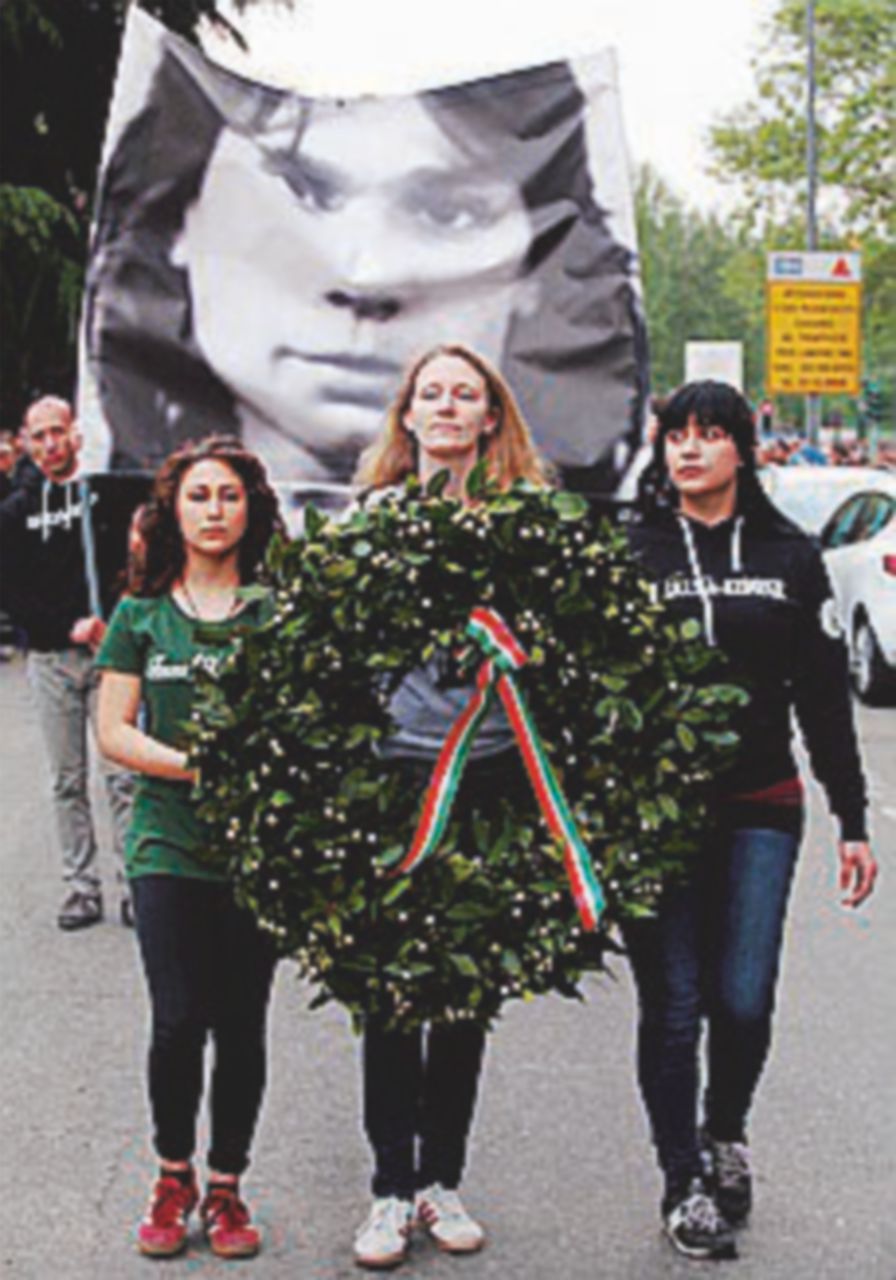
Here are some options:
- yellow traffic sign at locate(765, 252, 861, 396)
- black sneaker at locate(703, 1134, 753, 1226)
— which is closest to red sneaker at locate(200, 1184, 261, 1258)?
black sneaker at locate(703, 1134, 753, 1226)

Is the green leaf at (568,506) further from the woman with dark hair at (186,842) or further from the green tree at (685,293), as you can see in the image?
the green tree at (685,293)

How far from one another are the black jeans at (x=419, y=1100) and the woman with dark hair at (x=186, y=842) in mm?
292

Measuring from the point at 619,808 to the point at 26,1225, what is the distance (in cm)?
168

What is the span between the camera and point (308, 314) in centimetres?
709

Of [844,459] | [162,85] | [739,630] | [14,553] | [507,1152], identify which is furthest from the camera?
[844,459]

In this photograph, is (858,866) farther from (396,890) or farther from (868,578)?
(868,578)

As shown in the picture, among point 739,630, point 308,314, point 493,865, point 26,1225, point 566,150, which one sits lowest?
point 26,1225

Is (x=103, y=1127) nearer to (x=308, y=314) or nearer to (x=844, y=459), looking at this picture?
(x=308, y=314)

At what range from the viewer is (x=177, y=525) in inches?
191

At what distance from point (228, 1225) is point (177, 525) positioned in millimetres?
1458

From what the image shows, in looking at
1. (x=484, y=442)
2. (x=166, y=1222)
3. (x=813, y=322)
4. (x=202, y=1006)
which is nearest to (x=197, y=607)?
(x=484, y=442)

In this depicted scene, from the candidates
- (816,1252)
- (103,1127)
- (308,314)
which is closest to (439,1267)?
(816,1252)

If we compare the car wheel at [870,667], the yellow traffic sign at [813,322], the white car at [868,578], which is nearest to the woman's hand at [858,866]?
the white car at [868,578]

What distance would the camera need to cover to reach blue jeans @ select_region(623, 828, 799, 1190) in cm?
465
